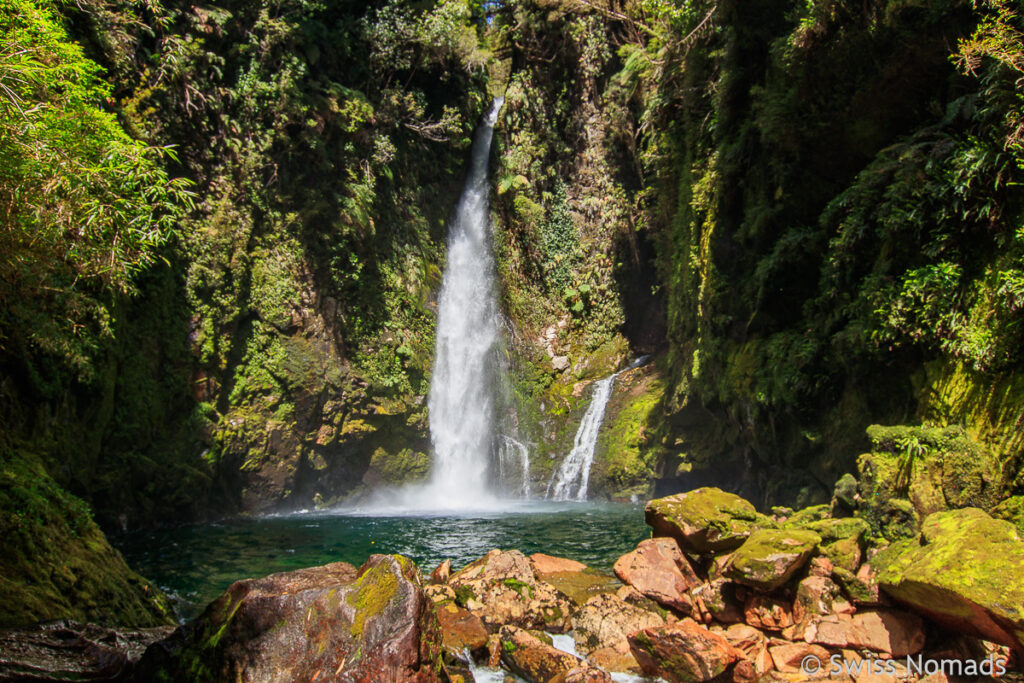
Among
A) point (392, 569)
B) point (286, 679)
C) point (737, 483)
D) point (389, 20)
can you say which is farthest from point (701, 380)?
point (389, 20)

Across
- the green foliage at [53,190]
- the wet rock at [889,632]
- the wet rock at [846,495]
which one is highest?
the green foliage at [53,190]

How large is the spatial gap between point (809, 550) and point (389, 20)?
16.4 metres

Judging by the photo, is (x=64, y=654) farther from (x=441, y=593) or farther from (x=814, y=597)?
(x=814, y=597)

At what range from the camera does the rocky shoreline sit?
3.69 metres

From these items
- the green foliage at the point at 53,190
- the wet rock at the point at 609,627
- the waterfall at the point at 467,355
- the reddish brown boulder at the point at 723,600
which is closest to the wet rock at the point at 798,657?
the reddish brown boulder at the point at 723,600

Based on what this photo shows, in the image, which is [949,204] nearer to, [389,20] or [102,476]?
[102,476]

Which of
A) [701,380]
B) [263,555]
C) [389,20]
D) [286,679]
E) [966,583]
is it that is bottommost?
[263,555]

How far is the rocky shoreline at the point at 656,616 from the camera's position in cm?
369

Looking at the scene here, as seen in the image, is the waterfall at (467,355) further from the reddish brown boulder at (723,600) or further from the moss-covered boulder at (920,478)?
the moss-covered boulder at (920,478)

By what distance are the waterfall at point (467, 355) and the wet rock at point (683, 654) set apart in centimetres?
1102

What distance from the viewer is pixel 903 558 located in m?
5.50

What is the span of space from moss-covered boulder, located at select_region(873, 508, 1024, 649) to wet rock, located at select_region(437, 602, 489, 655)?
3990mm

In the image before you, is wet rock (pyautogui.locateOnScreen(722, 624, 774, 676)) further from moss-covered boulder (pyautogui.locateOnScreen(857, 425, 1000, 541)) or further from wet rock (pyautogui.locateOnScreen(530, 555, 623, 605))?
moss-covered boulder (pyautogui.locateOnScreen(857, 425, 1000, 541))

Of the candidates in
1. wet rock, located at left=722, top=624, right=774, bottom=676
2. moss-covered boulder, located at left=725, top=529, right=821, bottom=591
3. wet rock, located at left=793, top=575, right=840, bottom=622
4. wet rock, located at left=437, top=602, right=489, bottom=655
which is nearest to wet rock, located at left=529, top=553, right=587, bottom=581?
wet rock, located at left=437, top=602, right=489, bottom=655
